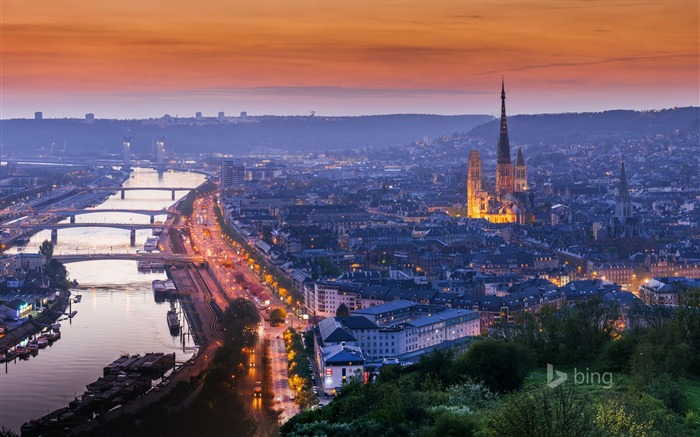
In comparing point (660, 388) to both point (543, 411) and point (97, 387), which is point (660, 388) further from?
point (97, 387)

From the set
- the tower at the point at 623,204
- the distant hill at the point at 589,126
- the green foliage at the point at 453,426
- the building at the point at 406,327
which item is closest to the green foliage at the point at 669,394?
the green foliage at the point at 453,426

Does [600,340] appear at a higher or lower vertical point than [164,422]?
higher

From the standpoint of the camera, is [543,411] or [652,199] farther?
[652,199]

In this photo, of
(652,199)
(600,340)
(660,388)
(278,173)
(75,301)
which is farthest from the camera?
(278,173)

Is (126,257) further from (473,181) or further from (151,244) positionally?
(473,181)

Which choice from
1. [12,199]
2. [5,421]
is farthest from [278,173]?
[5,421]

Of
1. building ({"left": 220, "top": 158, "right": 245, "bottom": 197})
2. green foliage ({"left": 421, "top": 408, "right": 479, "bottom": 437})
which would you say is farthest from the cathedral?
green foliage ({"left": 421, "top": 408, "right": 479, "bottom": 437})

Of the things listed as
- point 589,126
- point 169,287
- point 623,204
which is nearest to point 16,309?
point 169,287
